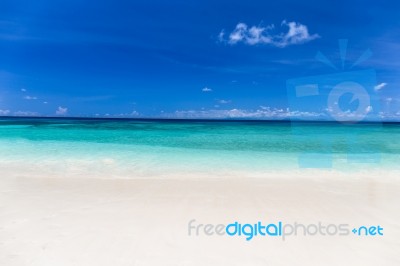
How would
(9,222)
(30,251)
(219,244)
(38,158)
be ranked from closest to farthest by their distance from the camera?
(30,251) → (219,244) → (9,222) → (38,158)

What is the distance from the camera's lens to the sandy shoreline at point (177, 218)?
8.07 feet

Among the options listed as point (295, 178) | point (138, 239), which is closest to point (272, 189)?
point (295, 178)

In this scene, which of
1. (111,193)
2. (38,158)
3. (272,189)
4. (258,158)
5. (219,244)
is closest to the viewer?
(219,244)

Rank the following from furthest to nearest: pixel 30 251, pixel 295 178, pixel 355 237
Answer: pixel 295 178
pixel 355 237
pixel 30 251

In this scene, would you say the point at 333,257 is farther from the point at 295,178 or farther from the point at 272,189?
the point at 295,178

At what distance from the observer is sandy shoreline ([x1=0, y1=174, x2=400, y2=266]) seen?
2459mm

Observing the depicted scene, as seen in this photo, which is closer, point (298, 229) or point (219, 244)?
point (219, 244)

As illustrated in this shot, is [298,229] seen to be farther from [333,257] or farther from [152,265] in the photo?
[152,265]

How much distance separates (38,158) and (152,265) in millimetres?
7084

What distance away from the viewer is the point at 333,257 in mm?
2486

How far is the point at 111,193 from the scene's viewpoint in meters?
4.40

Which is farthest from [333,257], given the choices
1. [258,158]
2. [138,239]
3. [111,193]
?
[258,158]

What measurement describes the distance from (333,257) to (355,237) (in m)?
0.58

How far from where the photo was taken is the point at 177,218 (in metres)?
3.36
